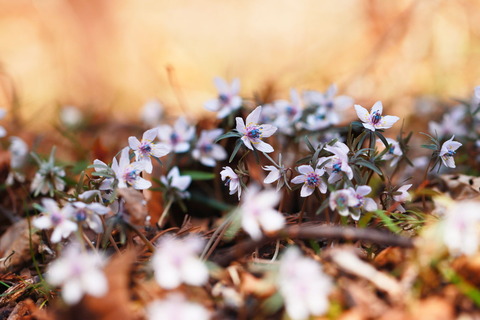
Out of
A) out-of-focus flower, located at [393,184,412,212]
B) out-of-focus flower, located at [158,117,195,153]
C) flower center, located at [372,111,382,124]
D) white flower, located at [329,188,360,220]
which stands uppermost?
flower center, located at [372,111,382,124]

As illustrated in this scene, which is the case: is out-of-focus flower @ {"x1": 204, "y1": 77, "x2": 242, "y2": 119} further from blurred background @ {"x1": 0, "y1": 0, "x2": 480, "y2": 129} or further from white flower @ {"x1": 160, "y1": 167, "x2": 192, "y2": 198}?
blurred background @ {"x1": 0, "y1": 0, "x2": 480, "y2": 129}

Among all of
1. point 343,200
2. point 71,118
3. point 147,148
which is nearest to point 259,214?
point 343,200

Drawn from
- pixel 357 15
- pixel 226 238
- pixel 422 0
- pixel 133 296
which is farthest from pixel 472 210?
pixel 357 15

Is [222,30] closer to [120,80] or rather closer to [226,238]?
[120,80]

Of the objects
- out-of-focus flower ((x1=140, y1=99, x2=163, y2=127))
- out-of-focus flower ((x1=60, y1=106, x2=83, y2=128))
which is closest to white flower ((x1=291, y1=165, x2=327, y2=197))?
out-of-focus flower ((x1=140, y1=99, x2=163, y2=127))

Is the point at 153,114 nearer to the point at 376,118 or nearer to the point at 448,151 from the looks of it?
the point at 376,118
